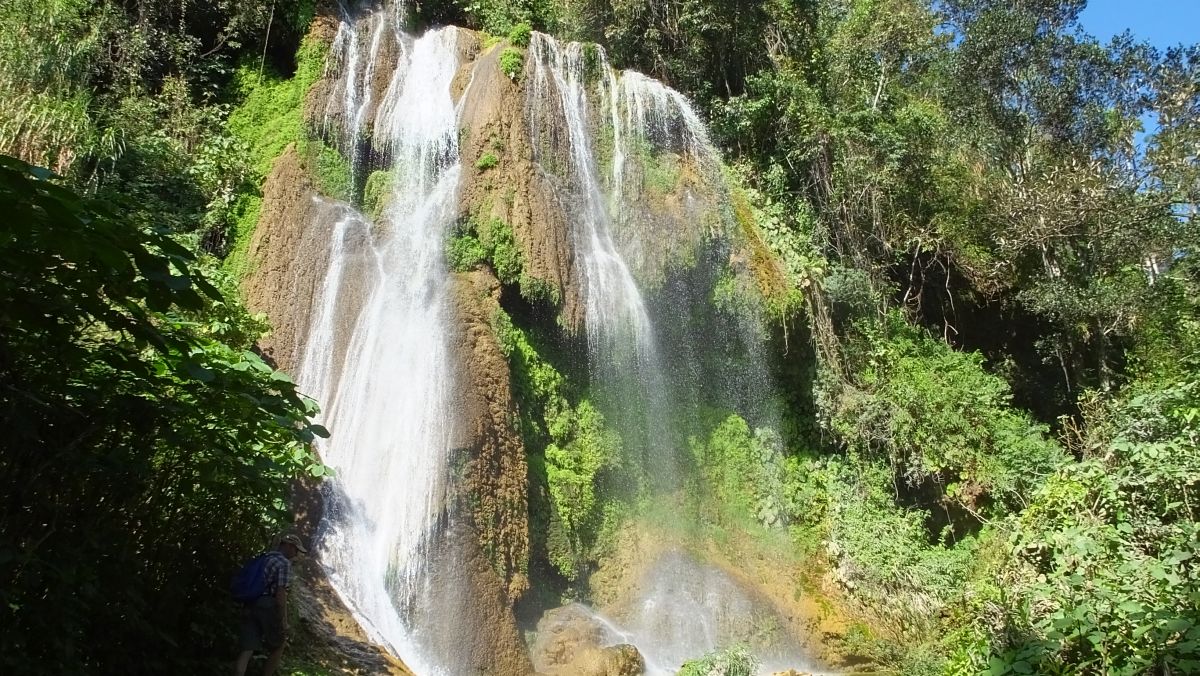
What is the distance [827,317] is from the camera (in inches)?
599

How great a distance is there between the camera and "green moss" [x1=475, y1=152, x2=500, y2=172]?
12305 millimetres

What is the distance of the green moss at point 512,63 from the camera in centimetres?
1349

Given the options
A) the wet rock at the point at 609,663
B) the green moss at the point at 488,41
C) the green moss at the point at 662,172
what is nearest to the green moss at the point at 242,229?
the green moss at the point at 488,41

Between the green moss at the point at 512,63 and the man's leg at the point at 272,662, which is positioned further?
the green moss at the point at 512,63

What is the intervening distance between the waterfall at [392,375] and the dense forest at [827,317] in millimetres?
1396

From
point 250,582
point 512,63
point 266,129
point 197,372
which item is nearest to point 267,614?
point 250,582

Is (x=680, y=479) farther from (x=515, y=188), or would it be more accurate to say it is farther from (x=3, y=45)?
(x=3, y=45)

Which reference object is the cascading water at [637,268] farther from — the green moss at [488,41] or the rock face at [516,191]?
the green moss at [488,41]

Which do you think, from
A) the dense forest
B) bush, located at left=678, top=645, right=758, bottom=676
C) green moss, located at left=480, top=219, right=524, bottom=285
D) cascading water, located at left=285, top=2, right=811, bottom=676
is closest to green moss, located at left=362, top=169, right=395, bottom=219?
cascading water, located at left=285, top=2, right=811, bottom=676

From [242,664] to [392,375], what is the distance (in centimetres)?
588

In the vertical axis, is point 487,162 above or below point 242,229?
above

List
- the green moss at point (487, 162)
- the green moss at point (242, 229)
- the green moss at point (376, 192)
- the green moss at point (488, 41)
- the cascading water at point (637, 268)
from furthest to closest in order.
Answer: the green moss at point (488, 41), the green moss at point (376, 192), the green moss at point (487, 162), the green moss at point (242, 229), the cascading water at point (637, 268)

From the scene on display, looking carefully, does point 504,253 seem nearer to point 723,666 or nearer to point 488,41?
point 488,41

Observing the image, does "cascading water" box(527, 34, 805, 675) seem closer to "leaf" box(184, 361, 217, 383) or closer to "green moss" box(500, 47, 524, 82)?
"green moss" box(500, 47, 524, 82)
